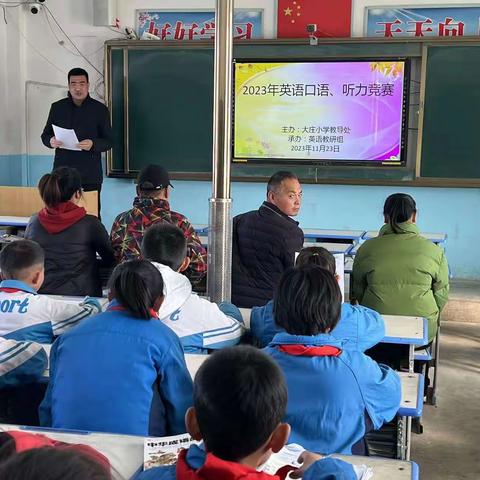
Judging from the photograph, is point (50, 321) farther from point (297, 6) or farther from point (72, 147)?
point (297, 6)

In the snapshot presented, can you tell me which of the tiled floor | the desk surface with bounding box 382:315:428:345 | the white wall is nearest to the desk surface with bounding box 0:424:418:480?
the desk surface with bounding box 382:315:428:345

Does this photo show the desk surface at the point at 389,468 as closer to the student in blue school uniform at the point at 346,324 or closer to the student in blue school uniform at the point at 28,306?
the student in blue school uniform at the point at 346,324

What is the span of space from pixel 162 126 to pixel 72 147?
1.19 m

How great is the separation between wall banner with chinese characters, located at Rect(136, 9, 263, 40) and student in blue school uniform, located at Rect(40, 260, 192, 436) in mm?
4823

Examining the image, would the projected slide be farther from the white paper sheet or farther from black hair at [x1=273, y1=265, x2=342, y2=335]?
black hair at [x1=273, y1=265, x2=342, y2=335]

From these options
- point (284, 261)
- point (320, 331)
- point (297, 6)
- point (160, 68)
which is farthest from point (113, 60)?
point (320, 331)

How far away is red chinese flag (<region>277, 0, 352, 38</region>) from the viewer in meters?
6.05

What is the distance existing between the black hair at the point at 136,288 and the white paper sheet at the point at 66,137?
3.78 m

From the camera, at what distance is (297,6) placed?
6.13 metres

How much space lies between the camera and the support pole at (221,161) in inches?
98.5

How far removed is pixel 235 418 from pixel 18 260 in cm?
164

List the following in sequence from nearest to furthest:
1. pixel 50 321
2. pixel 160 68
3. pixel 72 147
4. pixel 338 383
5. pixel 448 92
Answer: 1. pixel 338 383
2. pixel 50 321
3. pixel 72 147
4. pixel 448 92
5. pixel 160 68

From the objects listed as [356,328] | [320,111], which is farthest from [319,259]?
[320,111]

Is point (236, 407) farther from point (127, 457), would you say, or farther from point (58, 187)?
point (58, 187)
